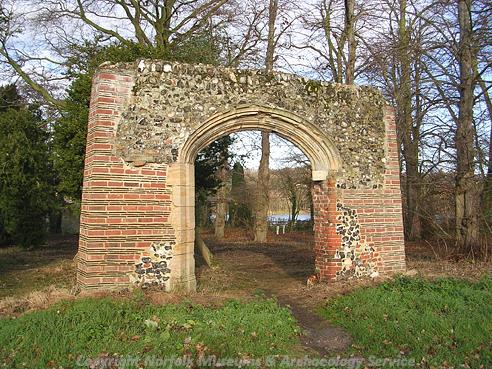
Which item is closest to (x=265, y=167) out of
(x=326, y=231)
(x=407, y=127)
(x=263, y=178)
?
(x=263, y=178)

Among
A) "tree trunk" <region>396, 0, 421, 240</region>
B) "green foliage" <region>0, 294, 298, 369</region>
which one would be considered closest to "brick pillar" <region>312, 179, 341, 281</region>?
"green foliage" <region>0, 294, 298, 369</region>

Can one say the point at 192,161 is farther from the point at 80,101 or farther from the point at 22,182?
the point at 22,182

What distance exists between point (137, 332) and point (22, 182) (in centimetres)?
1371

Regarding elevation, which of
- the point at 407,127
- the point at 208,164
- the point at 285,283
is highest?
the point at 407,127

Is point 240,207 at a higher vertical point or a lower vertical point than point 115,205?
higher

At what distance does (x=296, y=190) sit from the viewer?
31.2 meters

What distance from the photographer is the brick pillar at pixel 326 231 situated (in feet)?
25.6

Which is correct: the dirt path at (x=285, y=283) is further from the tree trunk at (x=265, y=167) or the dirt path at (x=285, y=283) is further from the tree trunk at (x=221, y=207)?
the tree trunk at (x=221, y=207)

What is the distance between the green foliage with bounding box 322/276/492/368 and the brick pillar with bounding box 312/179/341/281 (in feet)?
3.33

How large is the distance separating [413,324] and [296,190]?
25996 mm

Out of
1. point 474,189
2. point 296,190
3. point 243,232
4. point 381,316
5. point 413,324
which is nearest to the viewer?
point 413,324

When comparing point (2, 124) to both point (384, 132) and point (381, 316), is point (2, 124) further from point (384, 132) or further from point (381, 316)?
point (381, 316)

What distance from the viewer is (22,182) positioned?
1633cm

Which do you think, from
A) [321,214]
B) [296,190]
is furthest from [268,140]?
[321,214]
